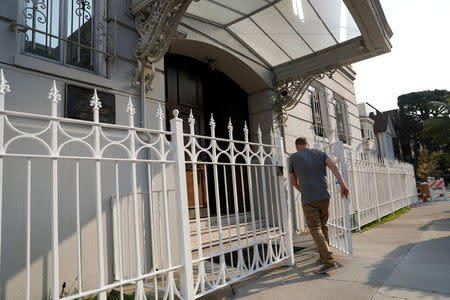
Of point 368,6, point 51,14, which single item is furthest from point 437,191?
point 51,14

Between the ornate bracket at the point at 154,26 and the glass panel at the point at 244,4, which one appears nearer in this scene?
the ornate bracket at the point at 154,26

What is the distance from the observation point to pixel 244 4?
529 centimetres

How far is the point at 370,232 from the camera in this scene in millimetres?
6625

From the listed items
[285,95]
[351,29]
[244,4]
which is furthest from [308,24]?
[285,95]

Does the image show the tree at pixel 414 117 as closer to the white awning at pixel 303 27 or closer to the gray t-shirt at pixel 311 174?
the white awning at pixel 303 27

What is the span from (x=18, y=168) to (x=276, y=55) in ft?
18.2

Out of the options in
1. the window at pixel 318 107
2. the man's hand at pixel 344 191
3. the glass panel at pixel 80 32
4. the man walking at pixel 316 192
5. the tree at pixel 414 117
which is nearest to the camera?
the man walking at pixel 316 192

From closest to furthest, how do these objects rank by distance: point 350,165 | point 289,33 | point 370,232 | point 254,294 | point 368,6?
point 254,294 → point 368,6 → point 289,33 → point 370,232 → point 350,165

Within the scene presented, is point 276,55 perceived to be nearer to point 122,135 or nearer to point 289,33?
point 289,33

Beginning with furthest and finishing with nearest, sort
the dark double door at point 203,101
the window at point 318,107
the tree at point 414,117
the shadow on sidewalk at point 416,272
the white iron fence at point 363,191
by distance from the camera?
the tree at point 414,117, the window at point 318,107, the dark double door at point 203,101, the white iron fence at point 363,191, the shadow on sidewalk at point 416,272

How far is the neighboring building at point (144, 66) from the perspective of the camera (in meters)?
3.14

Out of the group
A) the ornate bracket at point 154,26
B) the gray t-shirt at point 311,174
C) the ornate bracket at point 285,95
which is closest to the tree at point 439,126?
the ornate bracket at point 285,95

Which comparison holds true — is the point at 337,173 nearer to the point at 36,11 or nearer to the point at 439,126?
the point at 36,11

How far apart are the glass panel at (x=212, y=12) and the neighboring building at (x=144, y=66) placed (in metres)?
0.03
